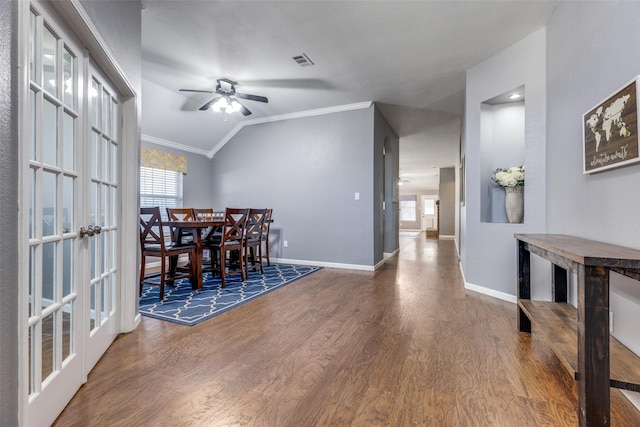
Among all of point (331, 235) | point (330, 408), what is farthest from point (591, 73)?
point (331, 235)

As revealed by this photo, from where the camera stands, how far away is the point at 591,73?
1872mm

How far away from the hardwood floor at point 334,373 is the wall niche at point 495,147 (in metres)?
1.10

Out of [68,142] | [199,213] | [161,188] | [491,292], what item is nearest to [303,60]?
[68,142]

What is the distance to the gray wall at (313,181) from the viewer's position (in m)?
4.58

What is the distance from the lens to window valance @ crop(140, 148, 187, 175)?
478cm

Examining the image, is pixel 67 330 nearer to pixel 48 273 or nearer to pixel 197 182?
pixel 48 273

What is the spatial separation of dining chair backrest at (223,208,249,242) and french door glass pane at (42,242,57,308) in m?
2.20

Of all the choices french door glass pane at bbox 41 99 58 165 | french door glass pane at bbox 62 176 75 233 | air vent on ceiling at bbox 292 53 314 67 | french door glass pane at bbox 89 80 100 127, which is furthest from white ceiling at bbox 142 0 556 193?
french door glass pane at bbox 62 176 75 233

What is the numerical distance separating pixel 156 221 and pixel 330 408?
258cm

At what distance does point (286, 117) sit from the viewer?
516 cm

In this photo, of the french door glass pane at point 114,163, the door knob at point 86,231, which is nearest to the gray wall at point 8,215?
the door knob at point 86,231

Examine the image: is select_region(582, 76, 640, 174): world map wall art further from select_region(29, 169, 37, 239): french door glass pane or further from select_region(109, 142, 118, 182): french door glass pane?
select_region(109, 142, 118, 182): french door glass pane

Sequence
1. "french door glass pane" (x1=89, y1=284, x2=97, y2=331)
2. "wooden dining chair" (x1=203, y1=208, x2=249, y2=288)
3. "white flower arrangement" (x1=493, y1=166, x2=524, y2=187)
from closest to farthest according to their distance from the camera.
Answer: "french door glass pane" (x1=89, y1=284, x2=97, y2=331) → "white flower arrangement" (x1=493, y1=166, x2=524, y2=187) → "wooden dining chair" (x1=203, y1=208, x2=249, y2=288)

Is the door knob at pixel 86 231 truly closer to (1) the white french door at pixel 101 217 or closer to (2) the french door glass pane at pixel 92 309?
(1) the white french door at pixel 101 217
